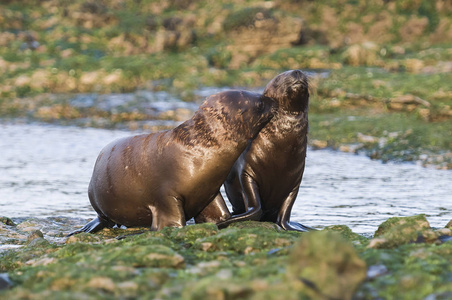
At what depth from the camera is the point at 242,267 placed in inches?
148

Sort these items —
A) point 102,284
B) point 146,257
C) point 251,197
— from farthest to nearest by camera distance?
point 251,197 → point 146,257 → point 102,284

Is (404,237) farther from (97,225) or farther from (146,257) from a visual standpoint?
(97,225)

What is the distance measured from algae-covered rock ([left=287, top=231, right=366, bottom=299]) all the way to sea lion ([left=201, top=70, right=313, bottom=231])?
340 centimetres

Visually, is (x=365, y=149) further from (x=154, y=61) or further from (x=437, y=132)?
(x=154, y=61)

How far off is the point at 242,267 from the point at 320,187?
607 cm

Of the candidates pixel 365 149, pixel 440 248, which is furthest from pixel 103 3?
pixel 440 248

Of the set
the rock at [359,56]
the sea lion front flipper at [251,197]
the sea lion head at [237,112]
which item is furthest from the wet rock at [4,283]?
the rock at [359,56]

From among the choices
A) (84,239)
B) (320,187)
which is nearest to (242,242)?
(84,239)

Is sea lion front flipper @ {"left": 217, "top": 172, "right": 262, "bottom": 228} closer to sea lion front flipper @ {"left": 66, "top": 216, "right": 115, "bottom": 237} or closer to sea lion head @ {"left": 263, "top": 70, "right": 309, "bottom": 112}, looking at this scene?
sea lion head @ {"left": 263, "top": 70, "right": 309, "bottom": 112}

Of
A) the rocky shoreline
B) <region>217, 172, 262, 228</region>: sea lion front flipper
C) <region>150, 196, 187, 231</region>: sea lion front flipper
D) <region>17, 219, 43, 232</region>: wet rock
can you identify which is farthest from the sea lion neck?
<region>17, 219, 43, 232</region>: wet rock

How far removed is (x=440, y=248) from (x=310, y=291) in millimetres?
1366

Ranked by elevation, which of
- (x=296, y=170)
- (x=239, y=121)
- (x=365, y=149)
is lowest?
(x=365, y=149)

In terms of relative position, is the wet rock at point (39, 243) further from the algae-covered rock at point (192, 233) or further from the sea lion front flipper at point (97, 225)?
the sea lion front flipper at point (97, 225)

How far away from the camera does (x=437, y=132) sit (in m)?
12.8
